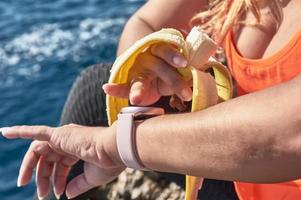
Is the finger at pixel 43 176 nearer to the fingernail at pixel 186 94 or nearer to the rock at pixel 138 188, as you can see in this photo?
the fingernail at pixel 186 94

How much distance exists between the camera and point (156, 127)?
1158mm

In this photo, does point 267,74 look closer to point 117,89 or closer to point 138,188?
point 117,89

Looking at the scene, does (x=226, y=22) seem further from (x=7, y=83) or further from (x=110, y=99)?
(x=7, y=83)

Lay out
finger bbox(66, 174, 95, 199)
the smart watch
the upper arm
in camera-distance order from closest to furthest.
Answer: the smart watch < finger bbox(66, 174, 95, 199) < the upper arm

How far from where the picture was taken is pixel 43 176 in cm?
142

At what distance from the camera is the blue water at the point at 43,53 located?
3.27 m

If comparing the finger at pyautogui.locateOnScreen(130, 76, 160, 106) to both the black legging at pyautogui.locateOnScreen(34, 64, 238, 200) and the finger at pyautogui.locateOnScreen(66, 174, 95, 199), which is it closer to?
the finger at pyautogui.locateOnScreen(66, 174, 95, 199)

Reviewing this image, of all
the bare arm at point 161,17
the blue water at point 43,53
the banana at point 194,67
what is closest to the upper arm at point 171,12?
the bare arm at point 161,17

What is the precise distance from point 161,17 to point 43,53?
2.23m

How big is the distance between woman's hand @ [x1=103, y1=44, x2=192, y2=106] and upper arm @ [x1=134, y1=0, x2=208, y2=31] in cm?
48

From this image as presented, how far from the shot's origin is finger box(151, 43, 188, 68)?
3.97ft

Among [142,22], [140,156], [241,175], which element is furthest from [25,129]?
[142,22]

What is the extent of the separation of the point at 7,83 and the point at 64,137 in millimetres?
2423

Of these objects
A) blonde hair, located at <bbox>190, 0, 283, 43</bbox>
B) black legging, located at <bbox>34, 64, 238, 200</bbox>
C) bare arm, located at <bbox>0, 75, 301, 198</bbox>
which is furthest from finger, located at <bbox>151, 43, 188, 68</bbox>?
black legging, located at <bbox>34, 64, 238, 200</bbox>
